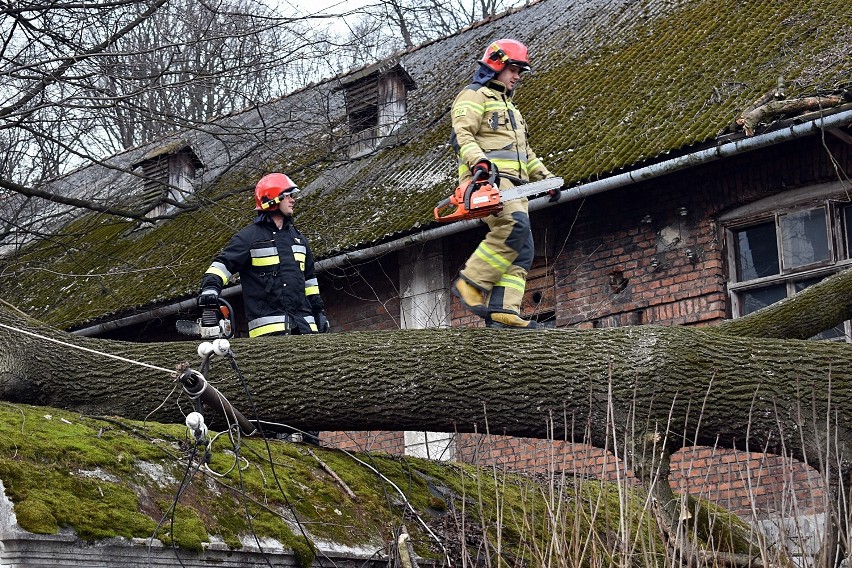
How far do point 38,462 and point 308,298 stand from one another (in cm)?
319

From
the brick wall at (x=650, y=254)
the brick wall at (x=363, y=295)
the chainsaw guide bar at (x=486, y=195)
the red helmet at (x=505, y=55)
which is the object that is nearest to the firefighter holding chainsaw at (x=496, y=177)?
the red helmet at (x=505, y=55)

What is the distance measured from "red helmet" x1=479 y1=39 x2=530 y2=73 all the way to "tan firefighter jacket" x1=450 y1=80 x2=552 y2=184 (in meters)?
0.14

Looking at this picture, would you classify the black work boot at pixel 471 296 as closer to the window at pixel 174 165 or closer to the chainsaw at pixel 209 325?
the chainsaw at pixel 209 325

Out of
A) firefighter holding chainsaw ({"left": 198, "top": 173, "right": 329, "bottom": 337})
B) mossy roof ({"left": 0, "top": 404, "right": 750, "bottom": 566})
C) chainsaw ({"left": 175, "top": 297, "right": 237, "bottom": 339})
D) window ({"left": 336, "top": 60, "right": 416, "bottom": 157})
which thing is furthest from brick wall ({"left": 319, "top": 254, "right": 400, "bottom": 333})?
mossy roof ({"left": 0, "top": 404, "right": 750, "bottom": 566})

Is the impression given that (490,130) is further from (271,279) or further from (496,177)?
(271,279)

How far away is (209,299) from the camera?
654 cm

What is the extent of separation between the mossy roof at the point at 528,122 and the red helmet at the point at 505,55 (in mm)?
2040

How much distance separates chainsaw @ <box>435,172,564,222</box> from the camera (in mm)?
7047

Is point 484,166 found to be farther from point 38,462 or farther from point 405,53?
point 405,53

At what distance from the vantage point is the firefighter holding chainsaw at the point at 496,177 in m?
7.30

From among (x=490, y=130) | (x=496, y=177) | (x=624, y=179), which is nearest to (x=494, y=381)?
(x=496, y=177)

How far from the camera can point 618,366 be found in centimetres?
A: 539

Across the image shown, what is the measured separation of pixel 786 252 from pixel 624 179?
4.63 feet

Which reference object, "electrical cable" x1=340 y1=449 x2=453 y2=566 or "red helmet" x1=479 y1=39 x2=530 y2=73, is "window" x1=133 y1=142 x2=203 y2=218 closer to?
"red helmet" x1=479 y1=39 x2=530 y2=73
